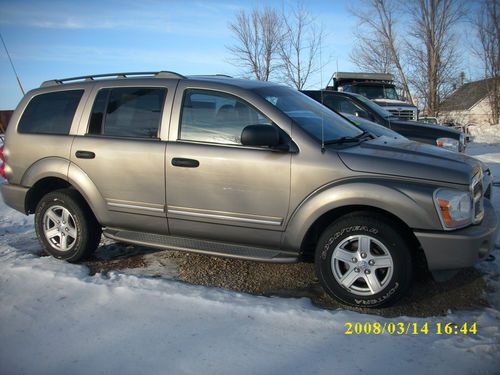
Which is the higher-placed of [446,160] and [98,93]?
[98,93]

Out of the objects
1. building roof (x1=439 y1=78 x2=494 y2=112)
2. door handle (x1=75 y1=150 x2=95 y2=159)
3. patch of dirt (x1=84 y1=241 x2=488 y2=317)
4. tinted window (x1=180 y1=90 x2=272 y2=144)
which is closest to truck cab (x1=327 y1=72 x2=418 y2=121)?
patch of dirt (x1=84 y1=241 x2=488 y2=317)

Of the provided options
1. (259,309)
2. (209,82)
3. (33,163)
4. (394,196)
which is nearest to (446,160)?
(394,196)

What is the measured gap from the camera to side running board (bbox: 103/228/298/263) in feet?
11.3

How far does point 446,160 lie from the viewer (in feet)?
10.7

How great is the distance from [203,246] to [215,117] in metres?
1.16

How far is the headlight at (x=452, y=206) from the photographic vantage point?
2941mm

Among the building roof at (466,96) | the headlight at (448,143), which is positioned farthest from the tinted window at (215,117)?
the building roof at (466,96)

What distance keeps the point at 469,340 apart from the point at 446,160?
4.43 feet

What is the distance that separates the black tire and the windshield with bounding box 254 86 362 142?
2.15 meters

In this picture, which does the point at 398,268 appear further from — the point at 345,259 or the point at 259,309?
the point at 259,309

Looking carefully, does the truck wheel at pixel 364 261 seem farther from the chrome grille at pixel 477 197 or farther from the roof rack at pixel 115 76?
the roof rack at pixel 115 76

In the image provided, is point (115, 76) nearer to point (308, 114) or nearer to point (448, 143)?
point (308, 114)

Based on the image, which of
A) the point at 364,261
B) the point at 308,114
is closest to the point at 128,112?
the point at 308,114

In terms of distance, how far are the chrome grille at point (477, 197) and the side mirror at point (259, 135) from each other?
1.55 metres
